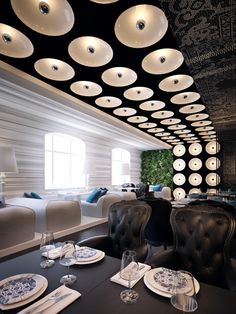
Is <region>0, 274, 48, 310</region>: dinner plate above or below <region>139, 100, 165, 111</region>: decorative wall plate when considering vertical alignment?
below

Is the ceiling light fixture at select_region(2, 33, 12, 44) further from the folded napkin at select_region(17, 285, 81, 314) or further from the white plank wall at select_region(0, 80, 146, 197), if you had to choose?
the folded napkin at select_region(17, 285, 81, 314)

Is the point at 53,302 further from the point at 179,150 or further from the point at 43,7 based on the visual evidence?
the point at 179,150

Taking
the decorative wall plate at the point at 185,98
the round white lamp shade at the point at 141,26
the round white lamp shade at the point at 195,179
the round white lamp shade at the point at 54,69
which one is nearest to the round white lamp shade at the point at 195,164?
the round white lamp shade at the point at 195,179

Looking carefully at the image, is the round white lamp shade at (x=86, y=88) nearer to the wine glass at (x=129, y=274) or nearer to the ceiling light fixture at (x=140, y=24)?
the ceiling light fixture at (x=140, y=24)

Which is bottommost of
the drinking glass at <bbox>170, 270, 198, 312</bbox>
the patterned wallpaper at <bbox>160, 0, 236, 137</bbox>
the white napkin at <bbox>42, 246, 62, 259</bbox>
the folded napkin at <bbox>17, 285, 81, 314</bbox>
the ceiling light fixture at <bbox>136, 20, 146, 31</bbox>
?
the folded napkin at <bbox>17, 285, 81, 314</bbox>

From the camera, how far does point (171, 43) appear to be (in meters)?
2.54

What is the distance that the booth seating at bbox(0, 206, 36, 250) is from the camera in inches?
105

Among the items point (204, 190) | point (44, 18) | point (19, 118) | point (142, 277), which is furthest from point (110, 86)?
point (204, 190)

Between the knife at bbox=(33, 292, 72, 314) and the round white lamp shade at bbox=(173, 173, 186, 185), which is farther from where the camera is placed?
the round white lamp shade at bbox=(173, 173, 186, 185)

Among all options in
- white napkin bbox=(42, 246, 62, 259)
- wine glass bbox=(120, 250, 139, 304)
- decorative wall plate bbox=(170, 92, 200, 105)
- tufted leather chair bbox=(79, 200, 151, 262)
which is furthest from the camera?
decorative wall plate bbox=(170, 92, 200, 105)

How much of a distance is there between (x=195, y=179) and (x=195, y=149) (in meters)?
1.58

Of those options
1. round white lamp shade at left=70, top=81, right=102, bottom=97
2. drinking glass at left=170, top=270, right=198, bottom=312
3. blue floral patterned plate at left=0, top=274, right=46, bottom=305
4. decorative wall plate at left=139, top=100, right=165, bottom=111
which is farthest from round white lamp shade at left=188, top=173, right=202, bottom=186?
blue floral patterned plate at left=0, top=274, right=46, bottom=305

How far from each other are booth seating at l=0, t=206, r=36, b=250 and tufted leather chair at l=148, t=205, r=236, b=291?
7.05ft

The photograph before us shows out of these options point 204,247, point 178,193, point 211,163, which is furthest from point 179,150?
point 204,247
